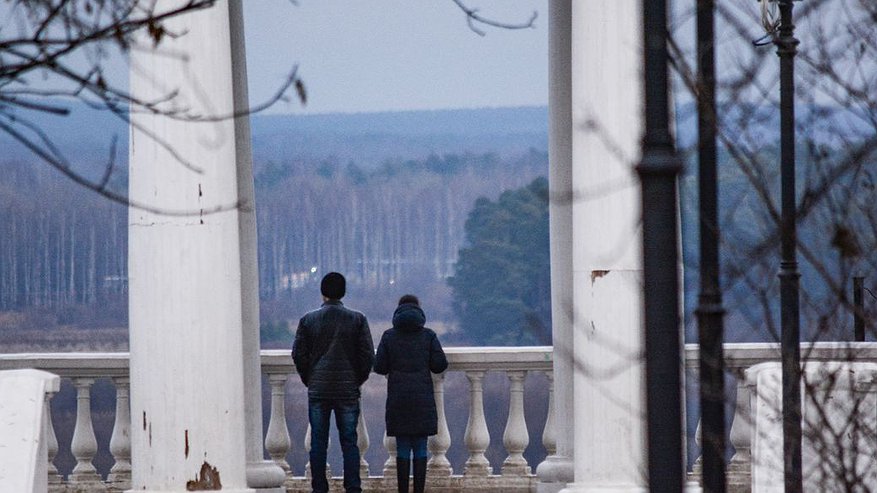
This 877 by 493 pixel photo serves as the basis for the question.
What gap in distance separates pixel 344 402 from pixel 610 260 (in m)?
6.50

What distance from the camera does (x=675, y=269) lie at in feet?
28.5

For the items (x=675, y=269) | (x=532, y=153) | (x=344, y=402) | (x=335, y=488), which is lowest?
(x=335, y=488)

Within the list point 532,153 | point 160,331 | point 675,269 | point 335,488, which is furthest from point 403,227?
point 675,269

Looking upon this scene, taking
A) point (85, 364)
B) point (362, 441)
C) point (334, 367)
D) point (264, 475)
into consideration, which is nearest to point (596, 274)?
point (264, 475)

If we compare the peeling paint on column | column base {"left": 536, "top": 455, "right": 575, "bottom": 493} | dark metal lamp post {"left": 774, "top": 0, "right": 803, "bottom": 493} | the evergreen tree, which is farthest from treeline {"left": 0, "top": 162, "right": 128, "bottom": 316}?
dark metal lamp post {"left": 774, "top": 0, "right": 803, "bottom": 493}

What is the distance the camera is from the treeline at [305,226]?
80250 millimetres

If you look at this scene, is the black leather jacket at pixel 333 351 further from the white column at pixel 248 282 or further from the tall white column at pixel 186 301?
the tall white column at pixel 186 301

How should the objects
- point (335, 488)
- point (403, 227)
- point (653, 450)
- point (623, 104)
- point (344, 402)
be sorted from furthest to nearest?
point (403, 227)
point (335, 488)
point (344, 402)
point (623, 104)
point (653, 450)

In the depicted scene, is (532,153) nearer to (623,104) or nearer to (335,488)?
(335,488)

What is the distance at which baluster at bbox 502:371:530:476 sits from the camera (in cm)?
2305

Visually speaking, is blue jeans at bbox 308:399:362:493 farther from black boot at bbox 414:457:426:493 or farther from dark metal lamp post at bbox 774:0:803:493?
dark metal lamp post at bbox 774:0:803:493

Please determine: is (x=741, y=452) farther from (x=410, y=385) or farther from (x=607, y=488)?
(x=607, y=488)

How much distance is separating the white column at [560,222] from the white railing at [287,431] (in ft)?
6.40

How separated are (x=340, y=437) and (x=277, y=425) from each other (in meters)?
1.47
